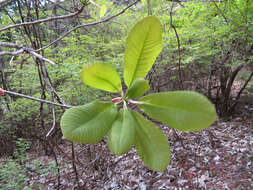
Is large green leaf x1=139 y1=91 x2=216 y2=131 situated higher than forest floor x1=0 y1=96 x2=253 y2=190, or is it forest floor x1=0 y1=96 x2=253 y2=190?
large green leaf x1=139 y1=91 x2=216 y2=131

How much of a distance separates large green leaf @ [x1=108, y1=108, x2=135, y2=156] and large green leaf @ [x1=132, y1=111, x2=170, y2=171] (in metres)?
0.03

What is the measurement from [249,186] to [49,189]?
2558 mm

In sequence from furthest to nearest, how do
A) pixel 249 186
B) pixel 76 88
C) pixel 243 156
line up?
1. pixel 76 88
2. pixel 243 156
3. pixel 249 186

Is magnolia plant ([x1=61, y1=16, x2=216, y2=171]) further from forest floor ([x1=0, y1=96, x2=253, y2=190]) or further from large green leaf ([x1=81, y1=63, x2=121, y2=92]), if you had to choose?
forest floor ([x1=0, y1=96, x2=253, y2=190])

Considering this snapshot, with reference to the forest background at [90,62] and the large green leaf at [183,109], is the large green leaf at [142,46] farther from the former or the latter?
the forest background at [90,62]

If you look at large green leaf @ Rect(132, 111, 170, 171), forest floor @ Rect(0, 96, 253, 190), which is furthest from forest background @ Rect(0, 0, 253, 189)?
large green leaf @ Rect(132, 111, 170, 171)

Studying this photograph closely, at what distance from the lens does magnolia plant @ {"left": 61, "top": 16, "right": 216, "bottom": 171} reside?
27 centimetres

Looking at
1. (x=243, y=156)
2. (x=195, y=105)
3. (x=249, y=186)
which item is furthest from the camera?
(x=243, y=156)

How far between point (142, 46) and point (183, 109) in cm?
14

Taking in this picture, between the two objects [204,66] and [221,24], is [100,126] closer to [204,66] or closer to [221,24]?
[221,24]

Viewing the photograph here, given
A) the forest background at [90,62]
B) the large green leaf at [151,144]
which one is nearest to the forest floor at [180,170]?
the forest background at [90,62]

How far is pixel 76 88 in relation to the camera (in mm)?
2828

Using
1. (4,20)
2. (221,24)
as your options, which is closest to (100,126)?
(221,24)

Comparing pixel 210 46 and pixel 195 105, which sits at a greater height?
pixel 210 46
